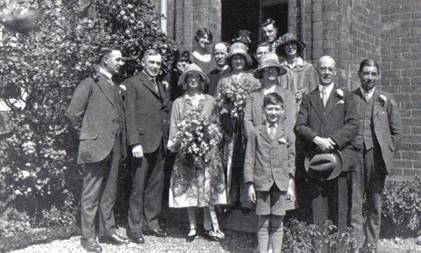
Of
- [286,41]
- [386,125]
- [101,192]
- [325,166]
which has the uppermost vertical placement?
[286,41]

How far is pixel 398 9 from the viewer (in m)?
8.47

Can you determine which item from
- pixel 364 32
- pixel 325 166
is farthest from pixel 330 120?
pixel 364 32

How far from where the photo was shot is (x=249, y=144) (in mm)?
5426

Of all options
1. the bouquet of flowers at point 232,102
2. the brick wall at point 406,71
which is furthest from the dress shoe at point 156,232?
the brick wall at point 406,71

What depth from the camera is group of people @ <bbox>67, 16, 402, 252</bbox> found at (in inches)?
213

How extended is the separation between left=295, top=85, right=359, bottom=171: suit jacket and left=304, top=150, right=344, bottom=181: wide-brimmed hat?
0.28ft

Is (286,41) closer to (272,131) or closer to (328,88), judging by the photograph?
Answer: (328,88)

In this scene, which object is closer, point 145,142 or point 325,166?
point 325,166

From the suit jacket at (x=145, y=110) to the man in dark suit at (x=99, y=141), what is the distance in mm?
164

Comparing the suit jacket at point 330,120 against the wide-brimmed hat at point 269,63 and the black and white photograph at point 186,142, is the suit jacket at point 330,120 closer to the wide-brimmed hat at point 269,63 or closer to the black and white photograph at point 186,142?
the black and white photograph at point 186,142

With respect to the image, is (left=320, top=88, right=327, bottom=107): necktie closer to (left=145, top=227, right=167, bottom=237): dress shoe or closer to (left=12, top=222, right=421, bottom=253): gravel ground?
(left=12, top=222, right=421, bottom=253): gravel ground

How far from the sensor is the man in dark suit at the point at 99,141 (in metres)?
5.78

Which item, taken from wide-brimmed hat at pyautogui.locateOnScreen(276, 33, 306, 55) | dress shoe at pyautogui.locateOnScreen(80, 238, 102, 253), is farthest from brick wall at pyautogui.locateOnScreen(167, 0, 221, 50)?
dress shoe at pyautogui.locateOnScreen(80, 238, 102, 253)

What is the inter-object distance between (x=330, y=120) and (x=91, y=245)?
290 centimetres
